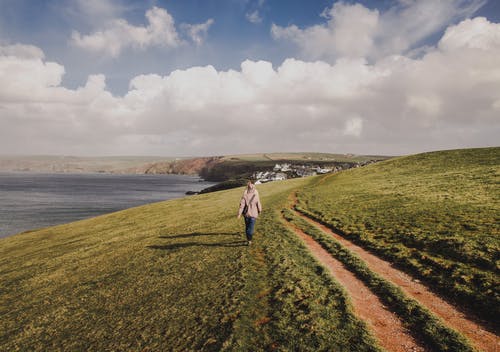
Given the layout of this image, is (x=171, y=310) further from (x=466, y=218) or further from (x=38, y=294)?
(x=466, y=218)

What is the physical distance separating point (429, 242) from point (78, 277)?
22.2 meters

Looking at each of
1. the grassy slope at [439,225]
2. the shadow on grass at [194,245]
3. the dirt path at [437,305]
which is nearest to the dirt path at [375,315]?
the dirt path at [437,305]

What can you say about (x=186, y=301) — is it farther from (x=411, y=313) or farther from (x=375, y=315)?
(x=411, y=313)

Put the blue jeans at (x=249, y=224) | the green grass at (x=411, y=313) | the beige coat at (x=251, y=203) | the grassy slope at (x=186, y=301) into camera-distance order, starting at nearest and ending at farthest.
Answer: the green grass at (x=411, y=313) → the grassy slope at (x=186, y=301) → the beige coat at (x=251, y=203) → the blue jeans at (x=249, y=224)

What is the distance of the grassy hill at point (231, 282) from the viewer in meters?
9.48

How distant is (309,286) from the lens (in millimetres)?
11984

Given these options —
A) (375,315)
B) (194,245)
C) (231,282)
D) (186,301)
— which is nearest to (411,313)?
(375,315)

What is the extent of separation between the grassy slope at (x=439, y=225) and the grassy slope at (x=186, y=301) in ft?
16.0

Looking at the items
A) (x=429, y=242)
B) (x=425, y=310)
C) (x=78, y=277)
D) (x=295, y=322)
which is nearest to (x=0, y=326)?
(x=78, y=277)

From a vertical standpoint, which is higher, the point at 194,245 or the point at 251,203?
the point at 251,203

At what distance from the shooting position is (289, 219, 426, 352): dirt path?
8.09m

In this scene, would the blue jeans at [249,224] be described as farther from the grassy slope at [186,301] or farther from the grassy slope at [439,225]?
the grassy slope at [439,225]

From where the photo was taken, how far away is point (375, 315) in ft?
31.7

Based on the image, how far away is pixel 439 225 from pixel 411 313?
40.1ft
